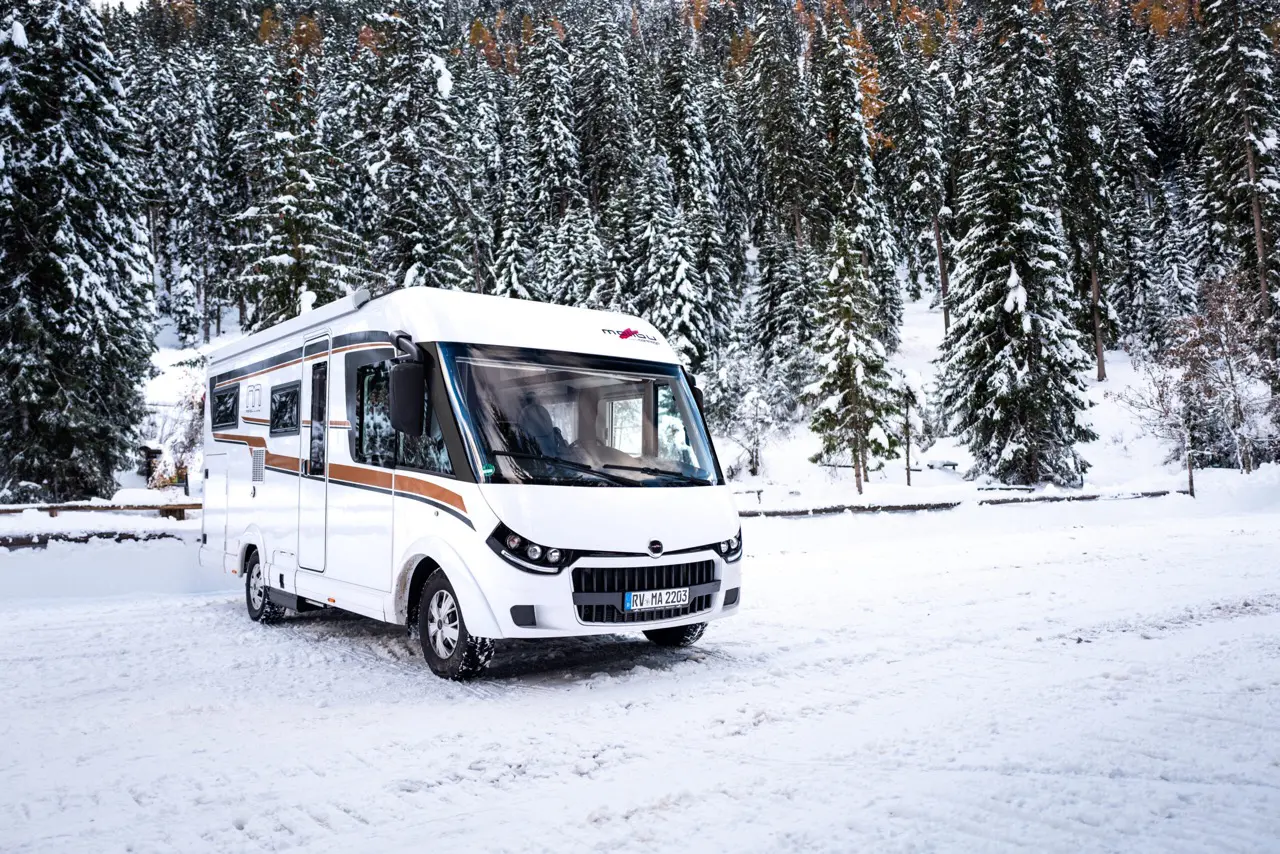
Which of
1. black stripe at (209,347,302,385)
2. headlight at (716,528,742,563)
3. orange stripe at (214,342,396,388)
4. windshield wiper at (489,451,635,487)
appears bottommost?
headlight at (716,528,742,563)

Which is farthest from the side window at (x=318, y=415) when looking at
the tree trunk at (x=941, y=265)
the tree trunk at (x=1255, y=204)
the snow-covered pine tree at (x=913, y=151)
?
the snow-covered pine tree at (x=913, y=151)

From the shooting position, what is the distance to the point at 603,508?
6.59 metres

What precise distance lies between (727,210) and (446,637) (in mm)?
70608

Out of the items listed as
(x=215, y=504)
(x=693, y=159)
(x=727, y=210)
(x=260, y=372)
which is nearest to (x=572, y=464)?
(x=260, y=372)

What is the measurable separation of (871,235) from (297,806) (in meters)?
57.2

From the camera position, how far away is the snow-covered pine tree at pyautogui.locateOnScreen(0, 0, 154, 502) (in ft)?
71.8

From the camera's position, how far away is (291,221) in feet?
94.4

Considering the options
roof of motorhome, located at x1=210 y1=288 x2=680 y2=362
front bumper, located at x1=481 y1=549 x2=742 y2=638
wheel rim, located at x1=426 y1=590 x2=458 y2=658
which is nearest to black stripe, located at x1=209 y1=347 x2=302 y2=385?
roof of motorhome, located at x1=210 y1=288 x2=680 y2=362

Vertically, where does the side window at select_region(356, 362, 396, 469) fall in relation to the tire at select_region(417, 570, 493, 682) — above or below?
above

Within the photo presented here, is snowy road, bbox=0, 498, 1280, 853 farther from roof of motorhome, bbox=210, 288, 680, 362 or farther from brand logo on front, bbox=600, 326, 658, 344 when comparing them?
brand logo on front, bbox=600, 326, 658, 344

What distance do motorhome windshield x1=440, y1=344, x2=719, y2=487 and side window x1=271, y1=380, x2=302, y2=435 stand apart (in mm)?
3024

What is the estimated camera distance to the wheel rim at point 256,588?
32.4 ft

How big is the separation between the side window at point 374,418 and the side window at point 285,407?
5.20ft

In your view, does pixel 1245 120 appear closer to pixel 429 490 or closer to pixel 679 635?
Answer: pixel 679 635
